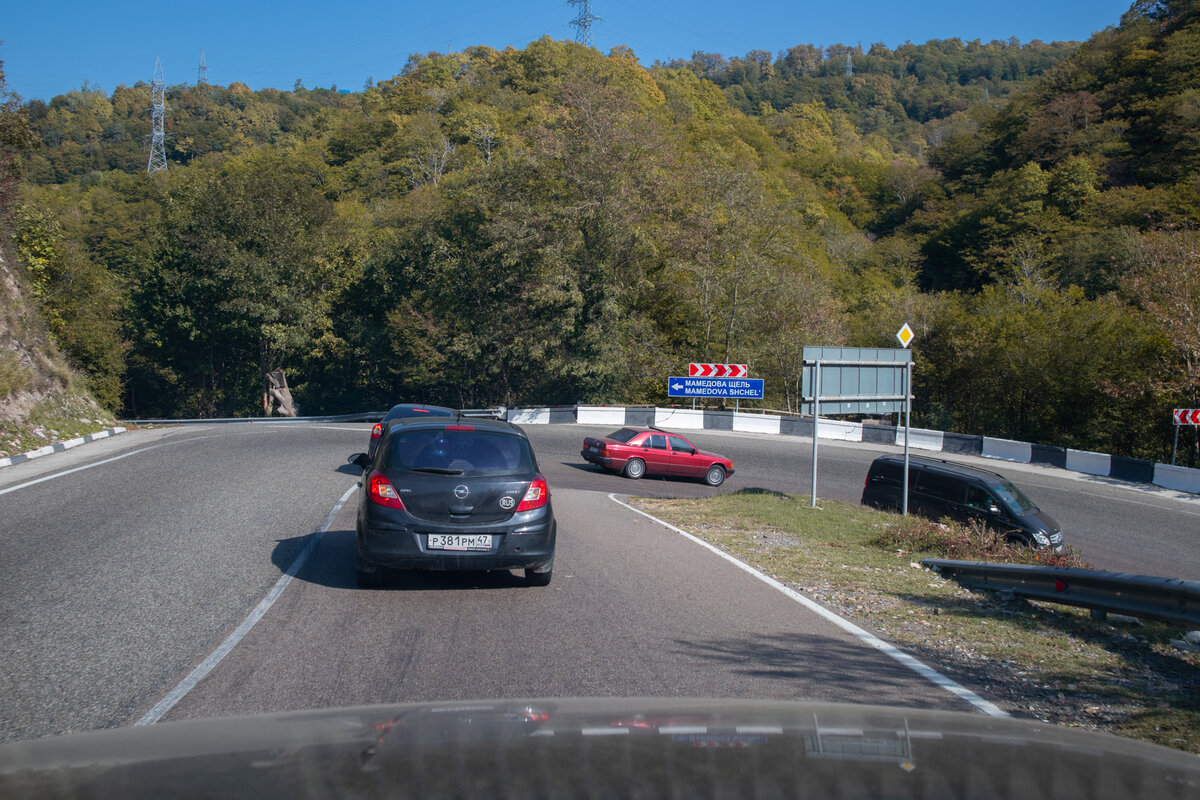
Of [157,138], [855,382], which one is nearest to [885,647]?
[855,382]

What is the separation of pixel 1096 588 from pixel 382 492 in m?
6.26

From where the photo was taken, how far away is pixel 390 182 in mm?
78312

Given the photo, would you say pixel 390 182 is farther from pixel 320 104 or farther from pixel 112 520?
pixel 320 104

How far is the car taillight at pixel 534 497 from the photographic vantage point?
292 inches

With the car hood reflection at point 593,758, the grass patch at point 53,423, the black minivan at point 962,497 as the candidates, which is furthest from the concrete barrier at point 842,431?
the car hood reflection at point 593,758

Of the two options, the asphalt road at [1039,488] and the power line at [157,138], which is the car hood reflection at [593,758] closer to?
the asphalt road at [1039,488]

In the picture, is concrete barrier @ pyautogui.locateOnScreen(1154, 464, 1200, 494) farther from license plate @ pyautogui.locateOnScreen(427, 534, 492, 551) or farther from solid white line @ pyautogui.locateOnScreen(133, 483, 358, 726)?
solid white line @ pyautogui.locateOnScreen(133, 483, 358, 726)

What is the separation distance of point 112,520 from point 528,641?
743 centimetres

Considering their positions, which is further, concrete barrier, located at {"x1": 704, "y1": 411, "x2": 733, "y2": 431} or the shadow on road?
concrete barrier, located at {"x1": 704, "y1": 411, "x2": 733, "y2": 431}

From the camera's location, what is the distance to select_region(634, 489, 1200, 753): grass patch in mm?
4879

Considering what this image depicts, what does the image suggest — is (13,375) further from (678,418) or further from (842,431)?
(842,431)

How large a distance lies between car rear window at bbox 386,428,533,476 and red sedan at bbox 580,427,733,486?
14.1 m

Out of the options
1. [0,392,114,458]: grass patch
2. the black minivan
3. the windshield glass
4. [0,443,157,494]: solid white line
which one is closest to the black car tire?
the black minivan

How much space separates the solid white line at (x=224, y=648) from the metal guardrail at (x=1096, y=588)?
6.65 m
